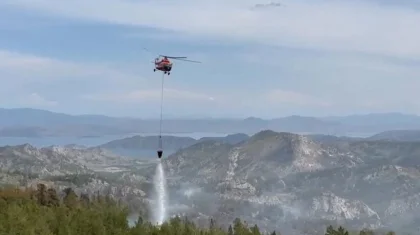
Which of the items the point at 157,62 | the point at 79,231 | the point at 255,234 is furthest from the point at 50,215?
the point at 157,62

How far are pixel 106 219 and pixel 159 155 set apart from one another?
9983cm

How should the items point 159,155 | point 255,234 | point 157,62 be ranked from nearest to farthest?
point 159,155 → point 157,62 → point 255,234

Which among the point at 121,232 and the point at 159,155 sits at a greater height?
the point at 159,155

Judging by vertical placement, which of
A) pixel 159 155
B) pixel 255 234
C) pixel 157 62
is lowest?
pixel 255 234

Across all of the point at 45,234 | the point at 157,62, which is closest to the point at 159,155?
the point at 157,62

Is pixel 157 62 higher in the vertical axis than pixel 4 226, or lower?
higher

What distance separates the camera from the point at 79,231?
165500mm

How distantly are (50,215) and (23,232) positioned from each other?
3747 centimetres

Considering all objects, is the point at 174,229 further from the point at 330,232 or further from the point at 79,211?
the point at 330,232

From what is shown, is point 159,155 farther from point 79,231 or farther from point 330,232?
point 330,232

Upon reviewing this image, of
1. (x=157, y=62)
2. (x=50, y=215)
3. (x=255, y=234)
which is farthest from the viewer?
(x=255, y=234)

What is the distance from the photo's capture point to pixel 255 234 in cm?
19962

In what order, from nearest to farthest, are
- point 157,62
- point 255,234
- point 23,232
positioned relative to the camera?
point 157,62, point 23,232, point 255,234

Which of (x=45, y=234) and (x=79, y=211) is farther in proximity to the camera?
(x=79, y=211)
